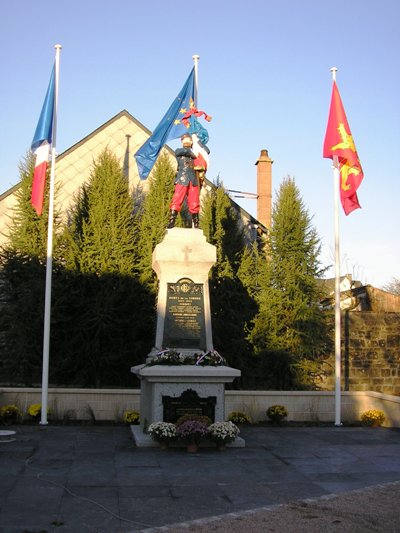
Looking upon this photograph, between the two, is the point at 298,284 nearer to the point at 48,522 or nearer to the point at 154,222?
the point at 154,222

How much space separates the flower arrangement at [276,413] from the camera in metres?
13.9

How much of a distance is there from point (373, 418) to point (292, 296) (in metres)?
6.19

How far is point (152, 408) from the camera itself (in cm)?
1095

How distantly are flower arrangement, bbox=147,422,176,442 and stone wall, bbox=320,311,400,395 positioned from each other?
491 inches

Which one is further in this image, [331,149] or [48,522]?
[331,149]

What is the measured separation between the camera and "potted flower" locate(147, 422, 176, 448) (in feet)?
33.3

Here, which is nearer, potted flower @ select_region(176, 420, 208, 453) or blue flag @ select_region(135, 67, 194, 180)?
potted flower @ select_region(176, 420, 208, 453)

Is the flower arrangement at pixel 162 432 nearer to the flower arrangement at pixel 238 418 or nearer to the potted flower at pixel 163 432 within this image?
the potted flower at pixel 163 432

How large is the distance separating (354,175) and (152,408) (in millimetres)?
7662

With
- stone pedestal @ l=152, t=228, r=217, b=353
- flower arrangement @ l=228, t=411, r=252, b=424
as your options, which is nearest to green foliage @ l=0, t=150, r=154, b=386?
flower arrangement @ l=228, t=411, r=252, b=424

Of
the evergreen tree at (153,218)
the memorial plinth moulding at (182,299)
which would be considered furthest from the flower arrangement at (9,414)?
the evergreen tree at (153,218)

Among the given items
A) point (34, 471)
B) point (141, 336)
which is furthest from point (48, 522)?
point (141, 336)

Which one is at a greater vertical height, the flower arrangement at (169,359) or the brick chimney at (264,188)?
the brick chimney at (264,188)

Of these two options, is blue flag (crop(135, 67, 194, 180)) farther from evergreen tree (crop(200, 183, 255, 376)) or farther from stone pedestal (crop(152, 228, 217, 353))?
evergreen tree (crop(200, 183, 255, 376))
